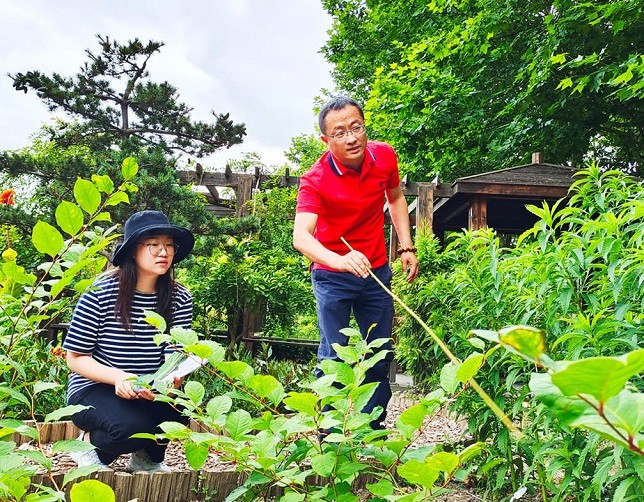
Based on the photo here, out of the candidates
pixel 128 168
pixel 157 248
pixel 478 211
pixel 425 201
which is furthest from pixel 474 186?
pixel 128 168

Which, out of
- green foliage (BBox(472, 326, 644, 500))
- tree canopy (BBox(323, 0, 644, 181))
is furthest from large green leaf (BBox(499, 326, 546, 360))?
tree canopy (BBox(323, 0, 644, 181))

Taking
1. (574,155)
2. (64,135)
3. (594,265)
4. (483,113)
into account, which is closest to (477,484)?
(594,265)

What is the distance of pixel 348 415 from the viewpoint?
1.20 m

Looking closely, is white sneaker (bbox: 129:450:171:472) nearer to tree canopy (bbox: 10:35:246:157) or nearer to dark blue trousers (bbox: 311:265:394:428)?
dark blue trousers (bbox: 311:265:394:428)

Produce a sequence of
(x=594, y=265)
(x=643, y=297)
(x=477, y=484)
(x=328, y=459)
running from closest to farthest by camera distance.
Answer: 1. (x=328, y=459)
2. (x=643, y=297)
3. (x=594, y=265)
4. (x=477, y=484)

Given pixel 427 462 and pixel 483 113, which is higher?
pixel 483 113

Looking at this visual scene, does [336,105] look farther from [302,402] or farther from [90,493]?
[90,493]

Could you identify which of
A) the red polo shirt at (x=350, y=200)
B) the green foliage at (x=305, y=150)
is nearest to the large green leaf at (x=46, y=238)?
the red polo shirt at (x=350, y=200)

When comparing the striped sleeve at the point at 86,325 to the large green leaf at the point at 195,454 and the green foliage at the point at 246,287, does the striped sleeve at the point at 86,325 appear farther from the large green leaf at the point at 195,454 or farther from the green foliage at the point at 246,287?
the green foliage at the point at 246,287

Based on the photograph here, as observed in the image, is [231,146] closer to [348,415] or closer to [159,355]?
[159,355]

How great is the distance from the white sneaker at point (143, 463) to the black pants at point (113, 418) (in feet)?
0.32

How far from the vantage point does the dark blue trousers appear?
3018 millimetres

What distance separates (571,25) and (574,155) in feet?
11.9

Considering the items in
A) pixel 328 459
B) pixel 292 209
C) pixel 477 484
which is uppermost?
pixel 292 209
